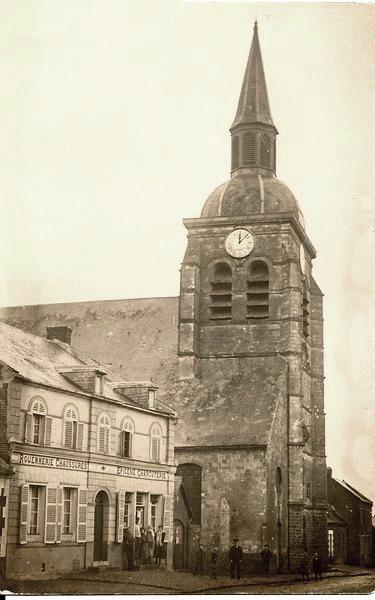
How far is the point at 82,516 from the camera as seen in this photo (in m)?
25.4

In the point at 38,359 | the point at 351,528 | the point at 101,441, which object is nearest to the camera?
the point at 38,359

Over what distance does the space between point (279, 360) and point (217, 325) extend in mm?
2734

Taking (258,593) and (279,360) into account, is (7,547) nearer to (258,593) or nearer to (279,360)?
(258,593)

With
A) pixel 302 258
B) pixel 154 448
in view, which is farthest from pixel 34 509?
pixel 302 258

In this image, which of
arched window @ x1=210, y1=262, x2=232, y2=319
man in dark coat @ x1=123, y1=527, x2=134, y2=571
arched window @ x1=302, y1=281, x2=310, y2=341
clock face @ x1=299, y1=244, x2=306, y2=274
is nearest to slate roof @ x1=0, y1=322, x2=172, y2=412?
man in dark coat @ x1=123, y1=527, x2=134, y2=571

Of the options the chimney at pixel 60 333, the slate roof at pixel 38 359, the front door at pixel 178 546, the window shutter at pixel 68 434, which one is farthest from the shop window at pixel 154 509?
the chimney at pixel 60 333

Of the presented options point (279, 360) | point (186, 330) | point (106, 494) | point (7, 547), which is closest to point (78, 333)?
point (186, 330)

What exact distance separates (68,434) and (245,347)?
42.7ft

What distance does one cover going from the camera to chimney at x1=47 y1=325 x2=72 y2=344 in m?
30.8

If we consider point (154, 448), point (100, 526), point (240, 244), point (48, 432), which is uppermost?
point (240, 244)

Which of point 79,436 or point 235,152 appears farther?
point 235,152

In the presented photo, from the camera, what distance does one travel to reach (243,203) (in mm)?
38844

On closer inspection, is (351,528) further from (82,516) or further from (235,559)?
(82,516)

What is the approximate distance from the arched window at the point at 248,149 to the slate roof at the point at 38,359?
13332 mm
